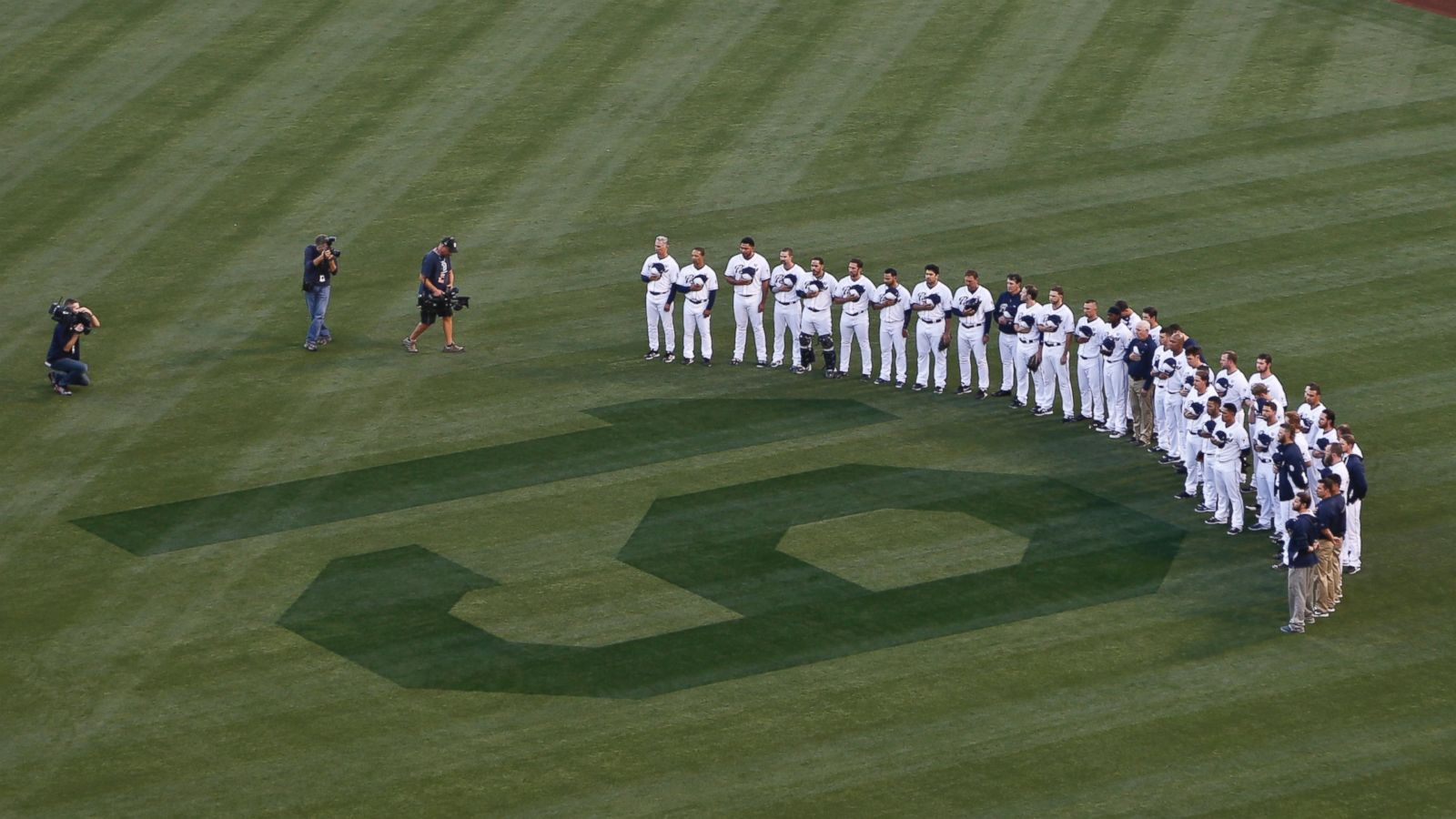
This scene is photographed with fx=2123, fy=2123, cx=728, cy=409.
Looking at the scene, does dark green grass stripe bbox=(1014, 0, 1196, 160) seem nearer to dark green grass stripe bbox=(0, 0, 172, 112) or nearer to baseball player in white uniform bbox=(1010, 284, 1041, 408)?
baseball player in white uniform bbox=(1010, 284, 1041, 408)

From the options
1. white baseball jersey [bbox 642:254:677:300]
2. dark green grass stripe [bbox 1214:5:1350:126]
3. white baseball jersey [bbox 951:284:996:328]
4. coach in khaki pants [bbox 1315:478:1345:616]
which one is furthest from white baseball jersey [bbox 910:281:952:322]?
dark green grass stripe [bbox 1214:5:1350:126]

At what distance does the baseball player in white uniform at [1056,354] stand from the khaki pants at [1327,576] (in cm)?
602

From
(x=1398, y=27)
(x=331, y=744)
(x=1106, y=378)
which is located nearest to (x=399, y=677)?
(x=331, y=744)

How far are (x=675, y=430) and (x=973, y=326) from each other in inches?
173

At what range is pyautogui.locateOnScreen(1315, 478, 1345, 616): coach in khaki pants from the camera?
22.1m

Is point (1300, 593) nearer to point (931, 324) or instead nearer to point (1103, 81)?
point (931, 324)

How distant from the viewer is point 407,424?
28391mm

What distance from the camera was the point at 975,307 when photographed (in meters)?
28.7

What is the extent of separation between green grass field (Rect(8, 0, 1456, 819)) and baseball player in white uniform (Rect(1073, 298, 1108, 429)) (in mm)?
865

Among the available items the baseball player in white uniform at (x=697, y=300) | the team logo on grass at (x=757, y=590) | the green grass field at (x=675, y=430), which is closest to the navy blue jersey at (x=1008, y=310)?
the green grass field at (x=675, y=430)

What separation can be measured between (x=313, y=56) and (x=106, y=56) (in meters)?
4.13

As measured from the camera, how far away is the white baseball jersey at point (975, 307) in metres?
28.6

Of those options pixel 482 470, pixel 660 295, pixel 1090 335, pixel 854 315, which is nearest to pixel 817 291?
pixel 854 315

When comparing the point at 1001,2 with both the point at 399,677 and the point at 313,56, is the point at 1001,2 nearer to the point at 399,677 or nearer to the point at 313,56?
the point at 313,56
